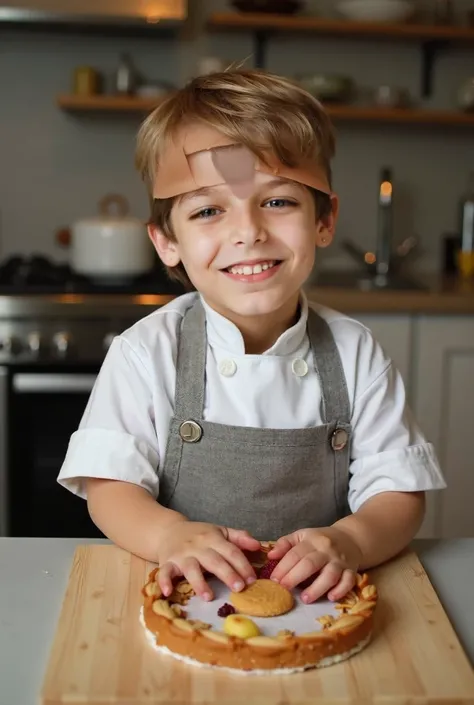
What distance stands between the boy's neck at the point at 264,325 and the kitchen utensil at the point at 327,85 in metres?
1.53

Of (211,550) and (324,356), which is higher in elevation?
(324,356)

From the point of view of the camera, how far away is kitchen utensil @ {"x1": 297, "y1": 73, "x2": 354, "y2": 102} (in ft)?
8.48

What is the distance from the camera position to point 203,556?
0.84 m

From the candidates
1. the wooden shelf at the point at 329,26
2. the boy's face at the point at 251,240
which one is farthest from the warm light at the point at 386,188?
the boy's face at the point at 251,240

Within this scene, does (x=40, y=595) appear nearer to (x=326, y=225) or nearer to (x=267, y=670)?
(x=267, y=670)

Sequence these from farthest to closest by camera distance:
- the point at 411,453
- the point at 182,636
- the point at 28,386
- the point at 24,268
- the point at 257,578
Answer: the point at 24,268 < the point at 28,386 < the point at 411,453 < the point at 257,578 < the point at 182,636

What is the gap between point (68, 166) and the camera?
2736 millimetres

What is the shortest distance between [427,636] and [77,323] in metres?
1.54

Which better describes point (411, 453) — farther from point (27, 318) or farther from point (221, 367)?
point (27, 318)

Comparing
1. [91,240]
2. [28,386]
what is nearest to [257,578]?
[28,386]

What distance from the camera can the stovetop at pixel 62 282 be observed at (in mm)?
2195

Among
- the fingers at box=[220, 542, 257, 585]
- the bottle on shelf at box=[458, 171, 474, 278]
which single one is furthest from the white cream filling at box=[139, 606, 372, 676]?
the bottle on shelf at box=[458, 171, 474, 278]

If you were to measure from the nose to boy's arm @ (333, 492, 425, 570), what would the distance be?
1.08 ft

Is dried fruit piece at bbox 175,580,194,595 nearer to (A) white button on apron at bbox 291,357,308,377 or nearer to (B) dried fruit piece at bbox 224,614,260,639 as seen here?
(B) dried fruit piece at bbox 224,614,260,639
